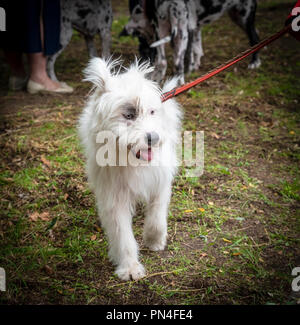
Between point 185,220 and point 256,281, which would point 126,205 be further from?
point 256,281

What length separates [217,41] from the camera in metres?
8.40

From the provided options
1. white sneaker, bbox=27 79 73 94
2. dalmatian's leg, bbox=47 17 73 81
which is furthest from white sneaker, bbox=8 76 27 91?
dalmatian's leg, bbox=47 17 73 81

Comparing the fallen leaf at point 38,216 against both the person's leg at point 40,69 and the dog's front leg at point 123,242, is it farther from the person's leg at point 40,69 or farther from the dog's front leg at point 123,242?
the person's leg at point 40,69

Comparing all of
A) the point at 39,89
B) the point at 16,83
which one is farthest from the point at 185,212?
the point at 16,83

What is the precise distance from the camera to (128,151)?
2.13 meters

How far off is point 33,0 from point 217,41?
4817 millimetres

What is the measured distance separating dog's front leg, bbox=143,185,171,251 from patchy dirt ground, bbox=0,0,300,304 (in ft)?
0.54

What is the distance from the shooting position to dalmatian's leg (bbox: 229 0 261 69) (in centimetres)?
678

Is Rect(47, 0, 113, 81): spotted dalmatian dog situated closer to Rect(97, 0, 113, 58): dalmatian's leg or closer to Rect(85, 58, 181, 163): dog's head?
Rect(97, 0, 113, 58): dalmatian's leg

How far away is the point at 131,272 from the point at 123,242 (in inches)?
8.7

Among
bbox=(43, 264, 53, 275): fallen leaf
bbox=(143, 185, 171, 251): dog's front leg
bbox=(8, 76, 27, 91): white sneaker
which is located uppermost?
bbox=(8, 76, 27, 91): white sneaker

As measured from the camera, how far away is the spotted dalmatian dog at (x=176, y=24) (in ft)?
18.6

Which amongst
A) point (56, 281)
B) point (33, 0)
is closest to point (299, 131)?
point (56, 281)

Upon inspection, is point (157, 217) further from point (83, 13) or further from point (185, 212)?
point (83, 13)
